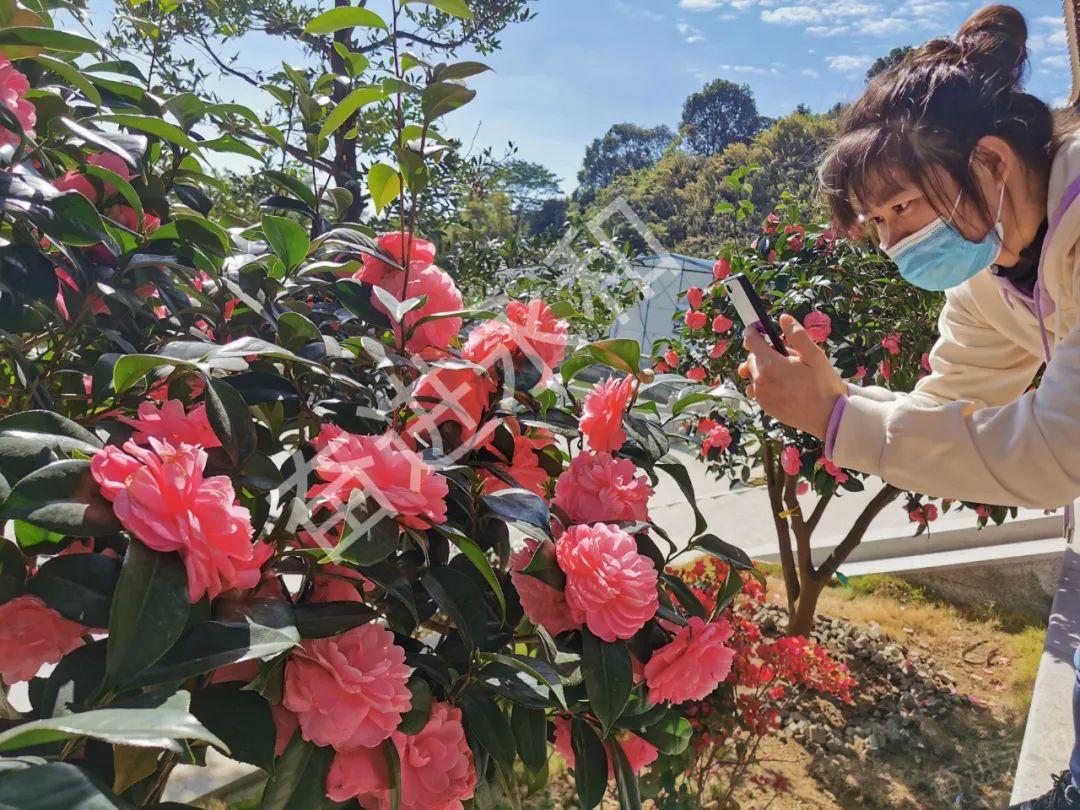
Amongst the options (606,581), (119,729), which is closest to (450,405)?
(606,581)

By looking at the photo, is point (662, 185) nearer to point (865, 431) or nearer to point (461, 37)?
point (461, 37)

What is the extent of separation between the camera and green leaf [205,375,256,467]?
567 millimetres

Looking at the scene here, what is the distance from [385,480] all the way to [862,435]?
0.75 m

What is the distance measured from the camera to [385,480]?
1.89 ft

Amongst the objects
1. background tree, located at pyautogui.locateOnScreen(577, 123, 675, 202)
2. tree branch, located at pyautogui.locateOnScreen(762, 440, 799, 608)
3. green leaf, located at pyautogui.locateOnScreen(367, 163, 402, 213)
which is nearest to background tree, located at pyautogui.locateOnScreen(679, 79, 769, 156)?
background tree, located at pyautogui.locateOnScreen(577, 123, 675, 202)

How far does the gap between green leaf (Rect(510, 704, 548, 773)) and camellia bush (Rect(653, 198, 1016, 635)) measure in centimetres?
144

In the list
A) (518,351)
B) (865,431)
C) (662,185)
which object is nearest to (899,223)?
(865,431)

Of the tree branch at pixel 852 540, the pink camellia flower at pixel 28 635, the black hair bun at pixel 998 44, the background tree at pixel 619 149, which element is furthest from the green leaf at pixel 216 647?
the background tree at pixel 619 149

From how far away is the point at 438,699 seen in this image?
663 mm

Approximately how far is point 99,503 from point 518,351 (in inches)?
16.7

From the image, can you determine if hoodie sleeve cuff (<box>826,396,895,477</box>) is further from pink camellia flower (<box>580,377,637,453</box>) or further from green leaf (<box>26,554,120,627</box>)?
green leaf (<box>26,554,120,627</box>)

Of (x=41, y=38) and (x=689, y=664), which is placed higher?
(x=41, y=38)

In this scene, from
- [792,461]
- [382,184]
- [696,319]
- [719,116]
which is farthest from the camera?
[719,116]

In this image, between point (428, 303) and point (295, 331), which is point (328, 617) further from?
point (428, 303)
